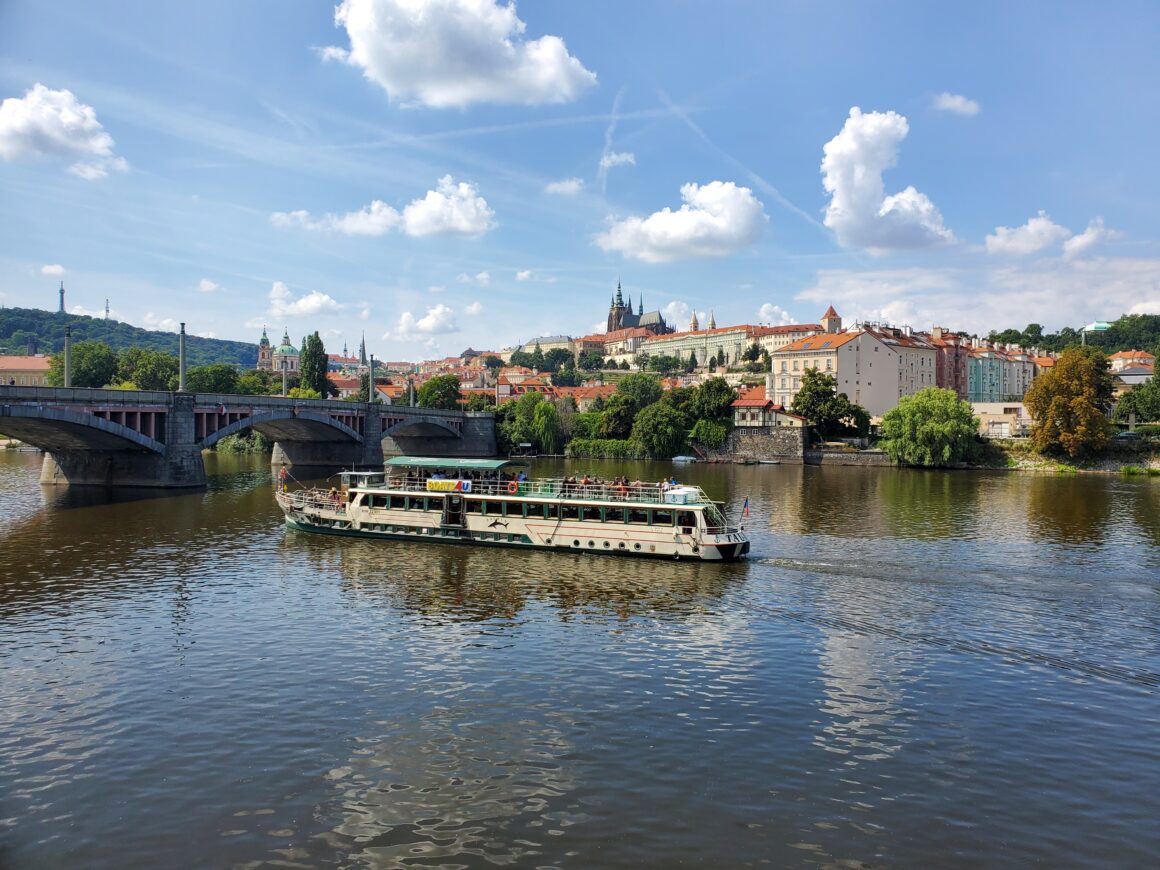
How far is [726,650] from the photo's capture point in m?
28.1

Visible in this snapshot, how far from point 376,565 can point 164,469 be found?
38443 millimetres

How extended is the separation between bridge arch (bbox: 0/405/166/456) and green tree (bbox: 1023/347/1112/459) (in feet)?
335

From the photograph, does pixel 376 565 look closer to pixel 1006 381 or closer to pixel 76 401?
pixel 76 401

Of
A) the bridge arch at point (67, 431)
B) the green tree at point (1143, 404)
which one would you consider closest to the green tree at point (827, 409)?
the green tree at point (1143, 404)

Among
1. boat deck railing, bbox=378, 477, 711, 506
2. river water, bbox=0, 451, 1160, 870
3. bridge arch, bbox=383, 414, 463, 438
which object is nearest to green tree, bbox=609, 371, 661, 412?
bridge arch, bbox=383, 414, 463, 438

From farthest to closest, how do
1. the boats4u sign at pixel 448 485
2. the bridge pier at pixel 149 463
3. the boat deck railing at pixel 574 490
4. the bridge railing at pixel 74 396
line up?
the bridge pier at pixel 149 463
the bridge railing at pixel 74 396
the boats4u sign at pixel 448 485
the boat deck railing at pixel 574 490

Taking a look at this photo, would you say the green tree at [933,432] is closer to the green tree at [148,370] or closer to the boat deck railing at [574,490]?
the boat deck railing at [574,490]

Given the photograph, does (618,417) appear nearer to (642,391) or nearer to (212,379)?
(642,391)

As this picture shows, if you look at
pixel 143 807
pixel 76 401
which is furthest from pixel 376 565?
pixel 76 401

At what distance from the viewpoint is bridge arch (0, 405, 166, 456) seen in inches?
2314

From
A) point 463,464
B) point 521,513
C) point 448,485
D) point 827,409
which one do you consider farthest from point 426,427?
point 521,513

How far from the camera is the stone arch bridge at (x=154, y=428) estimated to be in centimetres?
6125

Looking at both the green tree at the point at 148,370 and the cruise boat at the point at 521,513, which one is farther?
the green tree at the point at 148,370

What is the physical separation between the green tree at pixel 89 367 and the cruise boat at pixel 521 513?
124 meters
